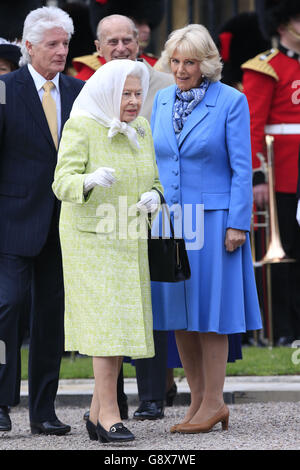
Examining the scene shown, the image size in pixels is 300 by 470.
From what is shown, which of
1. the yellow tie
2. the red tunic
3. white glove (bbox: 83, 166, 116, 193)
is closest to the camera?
white glove (bbox: 83, 166, 116, 193)

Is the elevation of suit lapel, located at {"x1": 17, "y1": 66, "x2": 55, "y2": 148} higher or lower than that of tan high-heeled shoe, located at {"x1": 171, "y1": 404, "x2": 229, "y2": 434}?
higher

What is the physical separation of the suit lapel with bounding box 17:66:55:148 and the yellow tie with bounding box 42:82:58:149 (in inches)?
1.3

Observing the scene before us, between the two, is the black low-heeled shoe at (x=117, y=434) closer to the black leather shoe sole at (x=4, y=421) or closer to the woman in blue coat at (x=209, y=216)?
the woman in blue coat at (x=209, y=216)

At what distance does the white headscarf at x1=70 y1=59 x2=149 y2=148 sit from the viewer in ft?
18.7

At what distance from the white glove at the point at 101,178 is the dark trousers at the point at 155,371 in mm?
1313

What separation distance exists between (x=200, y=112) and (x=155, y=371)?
133cm

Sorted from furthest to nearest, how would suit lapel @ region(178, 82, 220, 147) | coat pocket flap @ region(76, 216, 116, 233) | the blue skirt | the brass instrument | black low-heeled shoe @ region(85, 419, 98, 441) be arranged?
the brass instrument
suit lapel @ region(178, 82, 220, 147)
the blue skirt
black low-heeled shoe @ region(85, 419, 98, 441)
coat pocket flap @ region(76, 216, 116, 233)

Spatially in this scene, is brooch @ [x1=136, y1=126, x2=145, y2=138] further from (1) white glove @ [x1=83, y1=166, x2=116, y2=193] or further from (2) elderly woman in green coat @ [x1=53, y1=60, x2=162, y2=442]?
(1) white glove @ [x1=83, y1=166, x2=116, y2=193]

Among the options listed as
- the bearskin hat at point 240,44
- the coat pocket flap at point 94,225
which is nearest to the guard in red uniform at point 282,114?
the bearskin hat at point 240,44

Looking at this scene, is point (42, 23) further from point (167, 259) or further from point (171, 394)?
point (171, 394)

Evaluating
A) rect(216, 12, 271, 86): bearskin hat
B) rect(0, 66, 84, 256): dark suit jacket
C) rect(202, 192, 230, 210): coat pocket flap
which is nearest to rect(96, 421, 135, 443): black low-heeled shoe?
rect(0, 66, 84, 256): dark suit jacket

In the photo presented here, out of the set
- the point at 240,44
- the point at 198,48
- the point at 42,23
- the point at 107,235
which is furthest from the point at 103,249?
the point at 240,44

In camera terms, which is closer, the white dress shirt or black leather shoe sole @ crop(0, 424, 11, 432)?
black leather shoe sole @ crop(0, 424, 11, 432)
